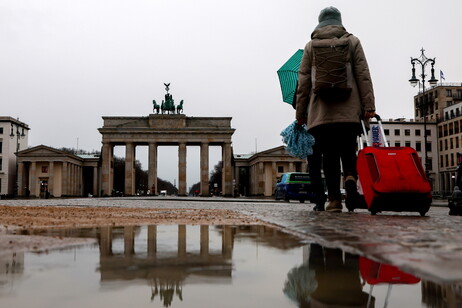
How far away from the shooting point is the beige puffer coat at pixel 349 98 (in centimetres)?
798

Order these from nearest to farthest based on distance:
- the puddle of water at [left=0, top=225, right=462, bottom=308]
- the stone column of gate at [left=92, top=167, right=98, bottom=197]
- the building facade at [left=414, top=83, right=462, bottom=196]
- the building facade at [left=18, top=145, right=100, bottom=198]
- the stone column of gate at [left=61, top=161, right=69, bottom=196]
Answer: the puddle of water at [left=0, top=225, right=462, bottom=308]
the building facade at [left=414, top=83, right=462, bottom=196]
the building facade at [left=18, top=145, right=100, bottom=198]
the stone column of gate at [left=61, top=161, right=69, bottom=196]
the stone column of gate at [left=92, top=167, right=98, bottom=197]

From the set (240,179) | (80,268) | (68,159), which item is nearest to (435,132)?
(240,179)

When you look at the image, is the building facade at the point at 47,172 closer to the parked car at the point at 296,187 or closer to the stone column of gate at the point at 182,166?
the stone column of gate at the point at 182,166

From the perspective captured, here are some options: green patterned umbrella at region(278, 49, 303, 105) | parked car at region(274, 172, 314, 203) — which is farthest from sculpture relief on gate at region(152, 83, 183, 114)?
green patterned umbrella at region(278, 49, 303, 105)

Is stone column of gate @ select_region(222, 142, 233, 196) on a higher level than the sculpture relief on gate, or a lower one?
lower

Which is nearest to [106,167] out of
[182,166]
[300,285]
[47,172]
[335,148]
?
[182,166]

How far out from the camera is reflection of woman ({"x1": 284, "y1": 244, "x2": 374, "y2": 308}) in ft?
5.85

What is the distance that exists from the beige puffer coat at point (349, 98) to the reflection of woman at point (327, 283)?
5403mm

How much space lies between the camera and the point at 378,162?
735 cm

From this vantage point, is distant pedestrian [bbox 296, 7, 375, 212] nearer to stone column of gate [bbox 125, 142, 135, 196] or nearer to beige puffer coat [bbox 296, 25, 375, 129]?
beige puffer coat [bbox 296, 25, 375, 129]

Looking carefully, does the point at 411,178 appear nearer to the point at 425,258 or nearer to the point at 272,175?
the point at 425,258

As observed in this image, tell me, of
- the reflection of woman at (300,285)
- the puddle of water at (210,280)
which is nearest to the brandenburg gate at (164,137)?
the puddle of water at (210,280)

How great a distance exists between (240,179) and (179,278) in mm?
121275

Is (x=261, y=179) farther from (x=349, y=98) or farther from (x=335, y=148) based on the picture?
(x=349, y=98)
